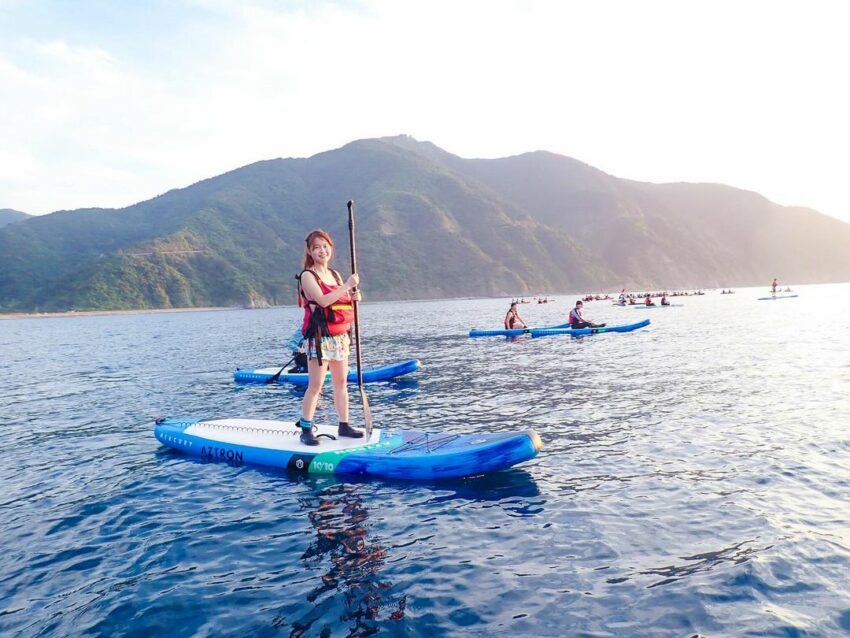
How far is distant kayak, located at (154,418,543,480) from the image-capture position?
29.4 ft

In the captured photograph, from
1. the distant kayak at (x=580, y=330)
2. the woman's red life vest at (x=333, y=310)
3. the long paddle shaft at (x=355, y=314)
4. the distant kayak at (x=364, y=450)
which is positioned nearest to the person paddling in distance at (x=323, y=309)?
the woman's red life vest at (x=333, y=310)

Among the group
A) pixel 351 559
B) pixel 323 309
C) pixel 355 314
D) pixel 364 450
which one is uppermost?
pixel 323 309

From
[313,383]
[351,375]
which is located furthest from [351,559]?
[351,375]

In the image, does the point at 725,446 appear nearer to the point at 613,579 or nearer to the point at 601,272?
the point at 613,579

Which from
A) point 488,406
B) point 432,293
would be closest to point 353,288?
point 488,406

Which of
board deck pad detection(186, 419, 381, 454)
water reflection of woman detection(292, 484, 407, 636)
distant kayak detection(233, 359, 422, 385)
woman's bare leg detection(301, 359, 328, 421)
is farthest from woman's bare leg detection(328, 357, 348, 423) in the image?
distant kayak detection(233, 359, 422, 385)

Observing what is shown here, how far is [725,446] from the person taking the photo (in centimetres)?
1059

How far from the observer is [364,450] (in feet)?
31.4

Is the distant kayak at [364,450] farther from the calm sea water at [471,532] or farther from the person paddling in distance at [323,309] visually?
the person paddling in distance at [323,309]

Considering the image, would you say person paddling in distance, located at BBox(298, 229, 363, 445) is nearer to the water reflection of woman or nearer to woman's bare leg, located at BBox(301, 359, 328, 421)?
woman's bare leg, located at BBox(301, 359, 328, 421)

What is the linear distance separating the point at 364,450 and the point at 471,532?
10.1 feet

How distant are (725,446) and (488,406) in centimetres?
630

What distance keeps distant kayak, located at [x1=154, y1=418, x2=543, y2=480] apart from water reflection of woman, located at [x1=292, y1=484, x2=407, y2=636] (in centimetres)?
79

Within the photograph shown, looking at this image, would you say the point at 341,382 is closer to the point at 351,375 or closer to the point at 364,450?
the point at 364,450
